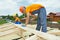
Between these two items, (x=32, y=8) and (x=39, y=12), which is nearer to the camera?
(x=32, y=8)

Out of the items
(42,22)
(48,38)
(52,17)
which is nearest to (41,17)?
(42,22)

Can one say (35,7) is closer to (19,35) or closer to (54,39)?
(19,35)

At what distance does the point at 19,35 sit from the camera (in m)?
6.39

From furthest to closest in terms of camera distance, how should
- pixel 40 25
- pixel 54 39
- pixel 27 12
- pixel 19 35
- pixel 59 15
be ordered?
1. pixel 59 15
2. pixel 19 35
3. pixel 40 25
4. pixel 27 12
5. pixel 54 39

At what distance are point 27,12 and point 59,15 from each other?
108 ft

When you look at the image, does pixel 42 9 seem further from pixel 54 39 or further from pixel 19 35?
pixel 54 39

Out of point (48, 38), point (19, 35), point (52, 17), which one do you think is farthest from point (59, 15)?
point (48, 38)

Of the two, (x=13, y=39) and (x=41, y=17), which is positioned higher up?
(x=41, y=17)

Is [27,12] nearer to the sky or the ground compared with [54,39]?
nearer to the sky

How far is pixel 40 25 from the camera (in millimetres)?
5645

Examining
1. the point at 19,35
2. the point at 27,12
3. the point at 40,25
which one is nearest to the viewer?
the point at 27,12

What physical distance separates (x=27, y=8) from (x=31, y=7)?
Result: 141 mm

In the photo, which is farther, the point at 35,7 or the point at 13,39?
the point at 13,39

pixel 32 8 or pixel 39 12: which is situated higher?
pixel 32 8
